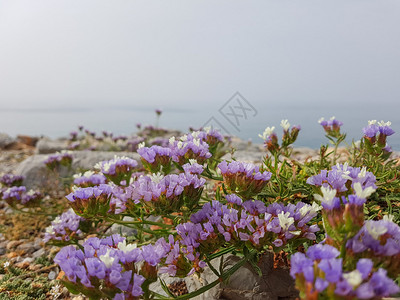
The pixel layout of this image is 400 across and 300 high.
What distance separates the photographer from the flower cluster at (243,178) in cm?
182

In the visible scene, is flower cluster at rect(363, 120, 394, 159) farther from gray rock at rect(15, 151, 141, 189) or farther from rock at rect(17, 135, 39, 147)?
rock at rect(17, 135, 39, 147)

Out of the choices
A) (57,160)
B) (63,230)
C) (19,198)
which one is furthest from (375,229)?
(57,160)

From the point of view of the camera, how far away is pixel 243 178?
181 cm

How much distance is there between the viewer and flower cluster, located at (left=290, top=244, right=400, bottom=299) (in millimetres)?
1066

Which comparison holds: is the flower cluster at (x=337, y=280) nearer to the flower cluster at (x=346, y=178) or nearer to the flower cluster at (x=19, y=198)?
the flower cluster at (x=346, y=178)

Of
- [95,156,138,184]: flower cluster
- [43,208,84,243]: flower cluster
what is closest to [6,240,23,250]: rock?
[43,208,84,243]: flower cluster

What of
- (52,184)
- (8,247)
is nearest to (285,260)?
(8,247)

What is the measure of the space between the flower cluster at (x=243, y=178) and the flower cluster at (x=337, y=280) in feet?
2.27

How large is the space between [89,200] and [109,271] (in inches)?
27.8

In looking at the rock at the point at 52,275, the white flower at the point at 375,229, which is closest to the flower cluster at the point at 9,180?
the rock at the point at 52,275

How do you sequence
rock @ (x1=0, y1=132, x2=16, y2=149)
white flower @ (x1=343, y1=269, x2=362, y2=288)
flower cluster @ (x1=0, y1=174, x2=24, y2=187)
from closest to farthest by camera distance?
white flower @ (x1=343, y1=269, x2=362, y2=288)
flower cluster @ (x1=0, y1=174, x2=24, y2=187)
rock @ (x1=0, y1=132, x2=16, y2=149)

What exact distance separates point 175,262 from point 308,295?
809mm

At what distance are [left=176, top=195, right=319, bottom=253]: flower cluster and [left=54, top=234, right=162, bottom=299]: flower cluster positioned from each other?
284 mm

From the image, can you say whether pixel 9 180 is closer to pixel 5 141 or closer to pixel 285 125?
pixel 285 125
